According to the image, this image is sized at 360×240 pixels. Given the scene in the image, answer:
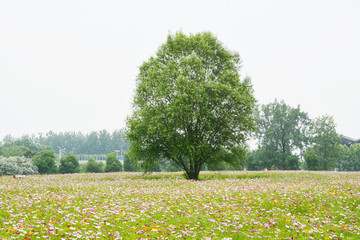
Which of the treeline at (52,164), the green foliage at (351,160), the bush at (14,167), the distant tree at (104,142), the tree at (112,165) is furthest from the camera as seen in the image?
the distant tree at (104,142)

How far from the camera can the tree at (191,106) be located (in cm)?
2614

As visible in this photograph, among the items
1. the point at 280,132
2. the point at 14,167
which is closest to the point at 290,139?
the point at 280,132

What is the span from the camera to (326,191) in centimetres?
1802

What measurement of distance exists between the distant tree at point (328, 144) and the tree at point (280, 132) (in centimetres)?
623

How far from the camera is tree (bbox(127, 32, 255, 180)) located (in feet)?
85.8

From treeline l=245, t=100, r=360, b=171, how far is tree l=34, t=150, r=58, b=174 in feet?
162

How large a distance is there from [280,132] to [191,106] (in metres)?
50.2

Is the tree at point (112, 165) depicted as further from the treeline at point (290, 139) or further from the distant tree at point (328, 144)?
the distant tree at point (328, 144)

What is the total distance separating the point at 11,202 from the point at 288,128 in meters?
67.5

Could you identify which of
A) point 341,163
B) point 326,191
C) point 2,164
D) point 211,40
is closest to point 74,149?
point 2,164

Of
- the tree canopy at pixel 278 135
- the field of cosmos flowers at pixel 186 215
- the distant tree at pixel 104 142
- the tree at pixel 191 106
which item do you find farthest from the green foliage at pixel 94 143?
the field of cosmos flowers at pixel 186 215

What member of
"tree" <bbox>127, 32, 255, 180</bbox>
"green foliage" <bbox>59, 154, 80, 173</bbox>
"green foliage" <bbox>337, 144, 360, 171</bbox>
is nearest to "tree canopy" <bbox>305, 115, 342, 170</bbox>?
"green foliage" <bbox>337, 144, 360, 171</bbox>

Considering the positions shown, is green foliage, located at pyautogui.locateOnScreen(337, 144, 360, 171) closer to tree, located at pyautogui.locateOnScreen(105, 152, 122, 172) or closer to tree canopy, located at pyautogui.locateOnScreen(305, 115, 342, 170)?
tree canopy, located at pyautogui.locateOnScreen(305, 115, 342, 170)

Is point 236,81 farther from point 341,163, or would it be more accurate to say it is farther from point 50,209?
point 341,163
